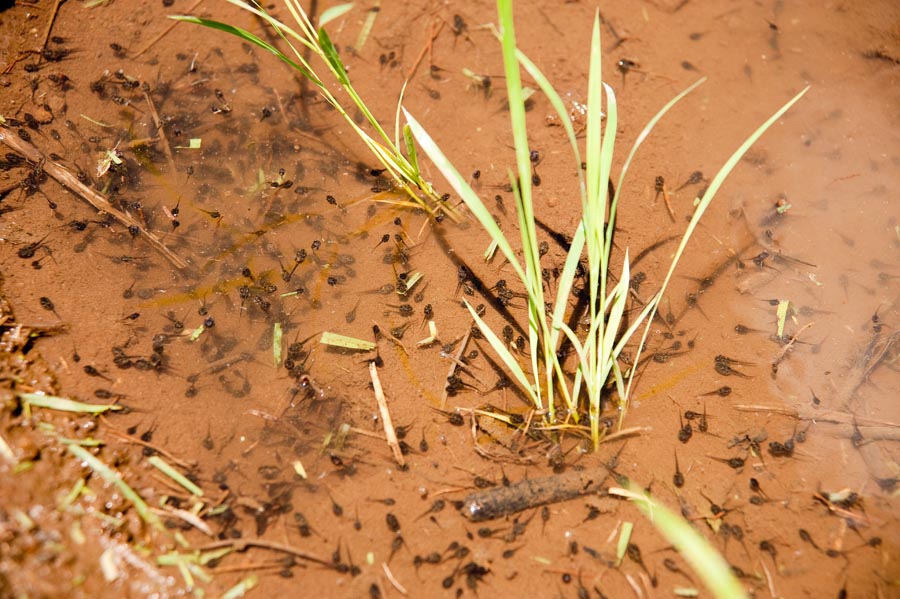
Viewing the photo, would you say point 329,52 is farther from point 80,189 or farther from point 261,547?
point 261,547

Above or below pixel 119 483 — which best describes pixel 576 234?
above

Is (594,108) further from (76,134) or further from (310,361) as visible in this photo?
(76,134)

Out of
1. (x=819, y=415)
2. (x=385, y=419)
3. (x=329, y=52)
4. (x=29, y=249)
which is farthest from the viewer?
(x=29, y=249)

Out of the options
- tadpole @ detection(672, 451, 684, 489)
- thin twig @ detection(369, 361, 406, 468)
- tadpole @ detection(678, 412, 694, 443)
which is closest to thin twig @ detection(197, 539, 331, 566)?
thin twig @ detection(369, 361, 406, 468)

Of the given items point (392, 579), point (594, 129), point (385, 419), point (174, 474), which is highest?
point (594, 129)

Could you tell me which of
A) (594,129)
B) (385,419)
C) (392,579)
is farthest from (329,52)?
(392,579)

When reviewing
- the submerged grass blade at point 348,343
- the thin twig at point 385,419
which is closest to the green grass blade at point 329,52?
the submerged grass blade at point 348,343

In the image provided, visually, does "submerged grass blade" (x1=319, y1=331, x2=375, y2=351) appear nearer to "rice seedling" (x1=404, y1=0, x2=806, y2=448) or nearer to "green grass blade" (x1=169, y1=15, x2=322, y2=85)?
"rice seedling" (x1=404, y1=0, x2=806, y2=448)

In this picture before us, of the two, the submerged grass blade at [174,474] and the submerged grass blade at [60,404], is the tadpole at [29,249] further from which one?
the submerged grass blade at [174,474]
